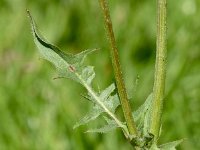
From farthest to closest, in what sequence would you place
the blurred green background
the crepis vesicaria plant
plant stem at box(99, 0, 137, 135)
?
the blurred green background < the crepis vesicaria plant < plant stem at box(99, 0, 137, 135)

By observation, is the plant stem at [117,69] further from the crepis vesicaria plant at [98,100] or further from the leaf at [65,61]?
the leaf at [65,61]

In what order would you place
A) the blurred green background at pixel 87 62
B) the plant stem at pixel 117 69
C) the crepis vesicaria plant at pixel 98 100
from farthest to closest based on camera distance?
the blurred green background at pixel 87 62 < the crepis vesicaria plant at pixel 98 100 < the plant stem at pixel 117 69

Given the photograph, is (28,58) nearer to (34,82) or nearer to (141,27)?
(34,82)

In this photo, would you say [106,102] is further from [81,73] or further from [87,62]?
[87,62]

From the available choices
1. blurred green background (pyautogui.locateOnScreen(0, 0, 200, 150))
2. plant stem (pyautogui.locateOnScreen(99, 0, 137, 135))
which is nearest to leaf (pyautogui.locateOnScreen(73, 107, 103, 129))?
plant stem (pyautogui.locateOnScreen(99, 0, 137, 135))

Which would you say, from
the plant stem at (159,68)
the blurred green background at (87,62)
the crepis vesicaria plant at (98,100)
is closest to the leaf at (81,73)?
the crepis vesicaria plant at (98,100)

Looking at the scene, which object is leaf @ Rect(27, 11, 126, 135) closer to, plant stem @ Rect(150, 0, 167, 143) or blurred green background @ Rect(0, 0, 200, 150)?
plant stem @ Rect(150, 0, 167, 143)

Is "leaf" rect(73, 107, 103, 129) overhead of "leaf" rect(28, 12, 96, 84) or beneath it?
beneath
